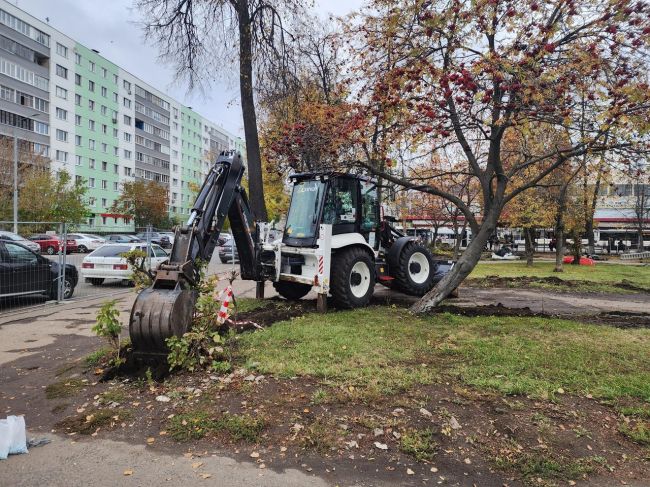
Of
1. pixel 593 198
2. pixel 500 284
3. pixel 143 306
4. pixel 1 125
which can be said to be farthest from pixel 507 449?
pixel 1 125

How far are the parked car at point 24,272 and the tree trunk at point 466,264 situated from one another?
345 inches

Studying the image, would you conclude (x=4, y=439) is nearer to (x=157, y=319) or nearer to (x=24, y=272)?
(x=157, y=319)

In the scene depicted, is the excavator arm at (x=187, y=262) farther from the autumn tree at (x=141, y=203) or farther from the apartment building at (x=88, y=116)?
the autumn tree at (x=141, y=203)

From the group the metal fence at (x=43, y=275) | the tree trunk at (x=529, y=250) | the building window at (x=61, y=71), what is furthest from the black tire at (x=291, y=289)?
the building window at (x=61, y=71)

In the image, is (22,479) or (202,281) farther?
(202,281)

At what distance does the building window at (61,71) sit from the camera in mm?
52381

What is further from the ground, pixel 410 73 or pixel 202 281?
pixel 410 73

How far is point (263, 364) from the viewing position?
5.64 meters

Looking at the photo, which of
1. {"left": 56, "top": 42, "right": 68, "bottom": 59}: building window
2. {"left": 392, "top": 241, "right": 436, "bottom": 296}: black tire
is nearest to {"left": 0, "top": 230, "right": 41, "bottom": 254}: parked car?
{"left": 392, "top": 241, "right": 436, "bottom": 296}: black tire

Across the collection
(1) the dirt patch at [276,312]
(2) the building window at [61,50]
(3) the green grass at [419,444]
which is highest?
(2) the building window at [61,50]

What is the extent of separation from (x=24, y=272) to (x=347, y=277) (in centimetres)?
751

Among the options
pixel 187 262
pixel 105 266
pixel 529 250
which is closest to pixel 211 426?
pixel 187 262

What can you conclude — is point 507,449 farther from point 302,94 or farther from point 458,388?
point 302,94

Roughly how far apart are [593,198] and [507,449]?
2495 cm
